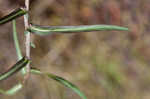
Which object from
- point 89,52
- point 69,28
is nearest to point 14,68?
point 69,28

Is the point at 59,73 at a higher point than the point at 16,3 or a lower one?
lower

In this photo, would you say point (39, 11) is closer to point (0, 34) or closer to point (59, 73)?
point (0, 34)

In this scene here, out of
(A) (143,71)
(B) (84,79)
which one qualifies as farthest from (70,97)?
(A) (143,71)

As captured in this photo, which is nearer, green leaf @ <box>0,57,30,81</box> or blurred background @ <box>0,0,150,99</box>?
green leaf @ <box>0,57,30,81</box>

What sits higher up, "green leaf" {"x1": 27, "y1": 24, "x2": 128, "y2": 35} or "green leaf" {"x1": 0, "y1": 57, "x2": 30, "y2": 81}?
"green leaf" {"x1": 27, "y1": 24, "x2": 128, "y2": 35}

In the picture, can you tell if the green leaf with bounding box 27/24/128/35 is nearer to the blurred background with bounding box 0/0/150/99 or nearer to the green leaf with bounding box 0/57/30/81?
the green leaf with bounding box 0/57/30/81

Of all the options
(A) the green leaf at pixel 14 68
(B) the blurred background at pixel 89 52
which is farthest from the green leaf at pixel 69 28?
(B) the blurred background at pixel 89 52

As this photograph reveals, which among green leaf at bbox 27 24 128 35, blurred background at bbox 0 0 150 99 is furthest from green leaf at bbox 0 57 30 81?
blurred background at bbox 0 0 150 99

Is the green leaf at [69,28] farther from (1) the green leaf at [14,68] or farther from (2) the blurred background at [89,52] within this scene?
(2) the blurred background at [89,52]
